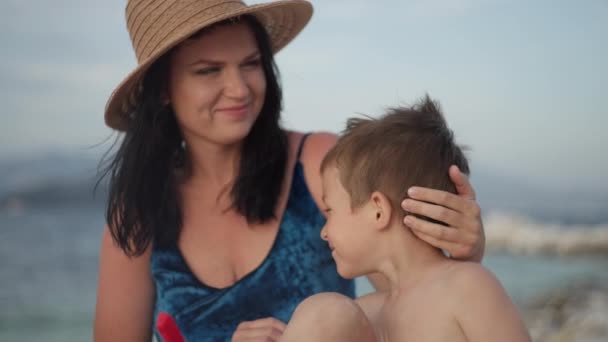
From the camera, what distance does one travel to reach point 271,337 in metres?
1.58

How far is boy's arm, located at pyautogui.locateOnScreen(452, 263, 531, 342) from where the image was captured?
1.18 meters

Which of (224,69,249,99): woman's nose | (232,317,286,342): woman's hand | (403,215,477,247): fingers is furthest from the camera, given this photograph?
(224,69,249,99): woman's nose

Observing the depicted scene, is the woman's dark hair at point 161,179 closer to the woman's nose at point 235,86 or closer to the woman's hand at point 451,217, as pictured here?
the woman's nose at point 235,86

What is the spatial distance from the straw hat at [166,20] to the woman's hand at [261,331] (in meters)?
0.72

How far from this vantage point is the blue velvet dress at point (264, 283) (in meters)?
2.01

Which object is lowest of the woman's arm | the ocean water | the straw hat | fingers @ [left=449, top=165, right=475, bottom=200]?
the ocean water

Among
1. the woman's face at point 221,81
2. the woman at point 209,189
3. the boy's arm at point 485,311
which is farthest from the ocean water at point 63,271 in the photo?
the boy's arm at point 485,311

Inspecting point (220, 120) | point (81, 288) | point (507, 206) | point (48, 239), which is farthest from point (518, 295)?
point (220, 120)

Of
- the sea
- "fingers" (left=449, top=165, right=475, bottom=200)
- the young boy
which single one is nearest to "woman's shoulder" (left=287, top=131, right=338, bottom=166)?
the young boy

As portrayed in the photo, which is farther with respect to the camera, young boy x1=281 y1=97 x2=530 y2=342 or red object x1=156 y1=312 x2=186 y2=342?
red object x1=156 y1=312 x2=186 y2=342

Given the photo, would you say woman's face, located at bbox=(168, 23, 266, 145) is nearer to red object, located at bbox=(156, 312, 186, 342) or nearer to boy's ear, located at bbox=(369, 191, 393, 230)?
→ red object, located at bbox=(156, 312, 186, 342)

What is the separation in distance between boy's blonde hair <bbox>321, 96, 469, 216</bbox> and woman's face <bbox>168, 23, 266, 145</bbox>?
0.58 meters

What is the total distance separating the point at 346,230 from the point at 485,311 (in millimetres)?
302

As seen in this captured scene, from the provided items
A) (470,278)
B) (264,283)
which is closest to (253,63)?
(264,283)
